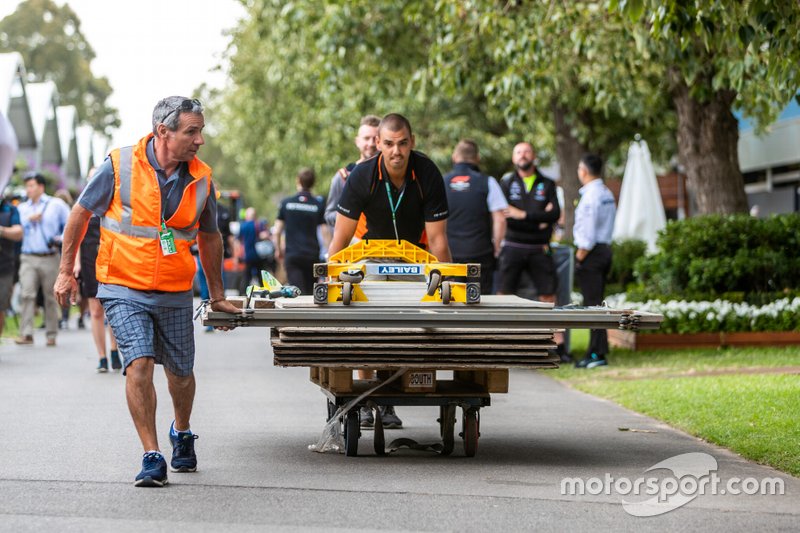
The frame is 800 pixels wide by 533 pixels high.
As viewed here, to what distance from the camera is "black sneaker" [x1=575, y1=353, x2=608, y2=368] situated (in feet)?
48.6

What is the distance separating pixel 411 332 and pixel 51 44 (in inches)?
3288

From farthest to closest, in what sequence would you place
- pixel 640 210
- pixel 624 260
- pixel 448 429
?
1. pixel 640 210
2. pixel 624 260
3. pixel 448 429

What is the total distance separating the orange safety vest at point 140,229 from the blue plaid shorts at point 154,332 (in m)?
0.12

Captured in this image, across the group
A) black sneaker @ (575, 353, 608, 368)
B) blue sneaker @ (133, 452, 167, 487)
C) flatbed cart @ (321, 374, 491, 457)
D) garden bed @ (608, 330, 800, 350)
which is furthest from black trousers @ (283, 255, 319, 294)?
blue sneaker @ (133, 452, 167, 487)

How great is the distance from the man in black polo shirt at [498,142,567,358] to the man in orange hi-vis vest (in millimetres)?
7073

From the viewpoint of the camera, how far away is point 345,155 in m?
34.8

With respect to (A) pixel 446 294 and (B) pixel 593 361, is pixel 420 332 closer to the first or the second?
(A) pixel 446 294

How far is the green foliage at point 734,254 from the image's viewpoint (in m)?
16.6

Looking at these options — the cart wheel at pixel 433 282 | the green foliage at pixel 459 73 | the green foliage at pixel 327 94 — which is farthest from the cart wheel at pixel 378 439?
the green foliage at pixel 327 94

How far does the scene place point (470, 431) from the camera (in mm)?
8359

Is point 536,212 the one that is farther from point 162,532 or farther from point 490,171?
point 490,171

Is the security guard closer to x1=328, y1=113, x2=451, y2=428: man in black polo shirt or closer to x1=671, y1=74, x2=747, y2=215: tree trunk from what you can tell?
x1=671, y1=74, x2=747, y2=215: tree trunk

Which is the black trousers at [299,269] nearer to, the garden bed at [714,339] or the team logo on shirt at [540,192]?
the team logo on shirt at [540,192]

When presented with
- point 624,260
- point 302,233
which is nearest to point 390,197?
point 302,233
